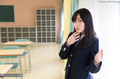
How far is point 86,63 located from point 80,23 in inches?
15.3

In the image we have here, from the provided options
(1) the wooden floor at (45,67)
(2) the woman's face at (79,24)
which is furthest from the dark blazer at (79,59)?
(1) the wooden floor at (45,67)

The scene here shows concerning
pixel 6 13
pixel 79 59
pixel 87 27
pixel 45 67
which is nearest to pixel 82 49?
pixel 79 59

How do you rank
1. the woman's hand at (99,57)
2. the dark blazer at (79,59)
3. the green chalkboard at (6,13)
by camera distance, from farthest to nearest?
the green chalkboard at (6,13) < the dark blazer at (79,59) < the woman's hand at (99,57)

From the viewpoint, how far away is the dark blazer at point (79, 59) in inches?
53.6

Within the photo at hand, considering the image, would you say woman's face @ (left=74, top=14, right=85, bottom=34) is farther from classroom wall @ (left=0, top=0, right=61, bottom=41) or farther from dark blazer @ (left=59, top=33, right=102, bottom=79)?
classroom wall @ (left=0, top=0, right=61, bottom=41)

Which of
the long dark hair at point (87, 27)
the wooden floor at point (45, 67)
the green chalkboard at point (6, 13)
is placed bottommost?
the wooden floor at point (45, 67)

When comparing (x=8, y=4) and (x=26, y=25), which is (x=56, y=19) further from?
(x=8, y=4)

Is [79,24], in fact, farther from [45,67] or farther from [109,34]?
[45,67]

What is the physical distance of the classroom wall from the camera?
8070 millimetres

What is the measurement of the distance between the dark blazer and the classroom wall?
22.4 feet

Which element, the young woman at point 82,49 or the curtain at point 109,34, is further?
the curtain at point 109,34

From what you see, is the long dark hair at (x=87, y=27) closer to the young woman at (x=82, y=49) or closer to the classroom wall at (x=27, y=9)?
the young woman at (x=82, y=49)

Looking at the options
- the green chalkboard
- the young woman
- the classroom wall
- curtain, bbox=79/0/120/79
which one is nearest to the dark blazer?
the young woman

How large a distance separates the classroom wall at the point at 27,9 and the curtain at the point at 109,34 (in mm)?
6359
